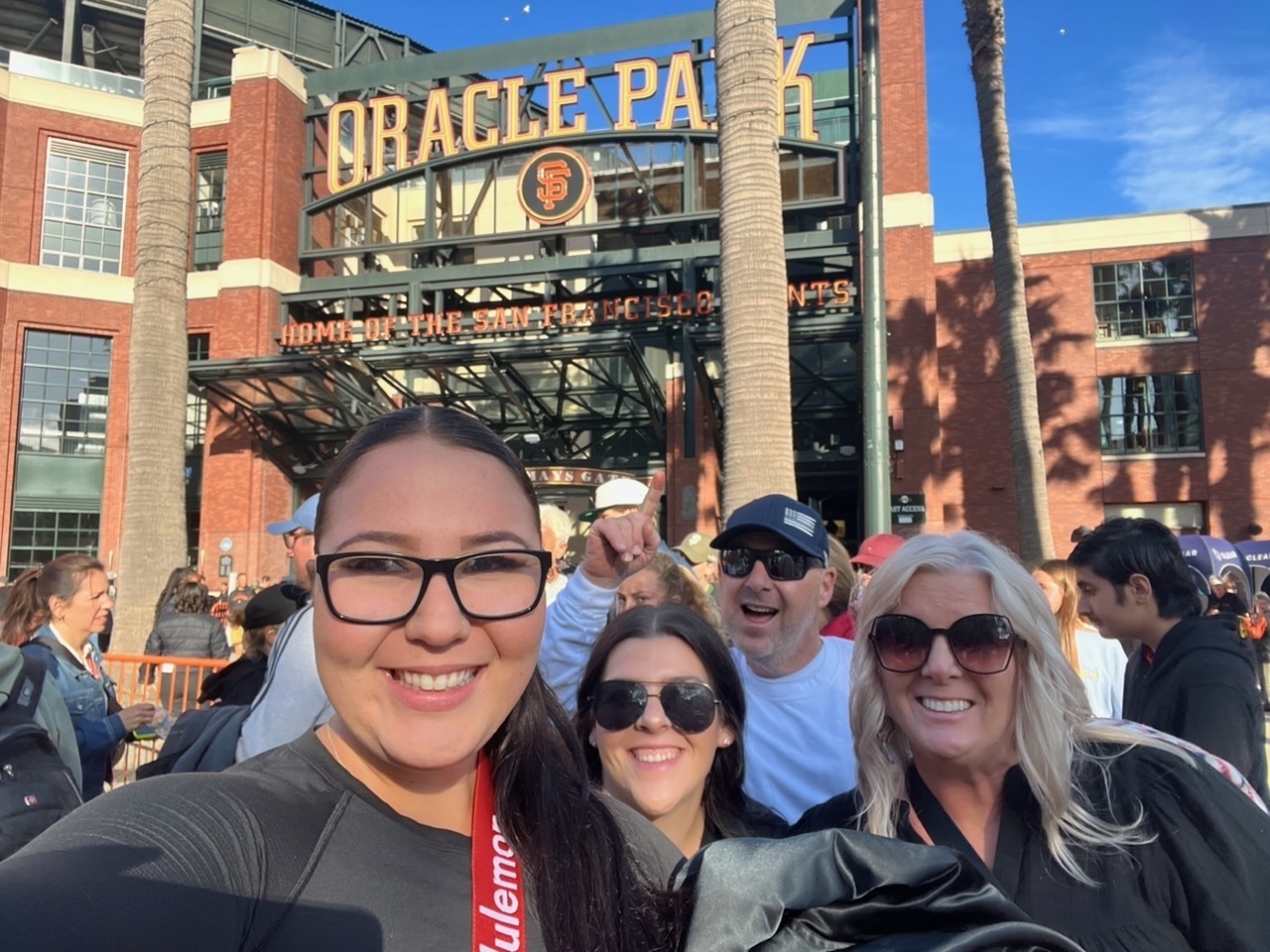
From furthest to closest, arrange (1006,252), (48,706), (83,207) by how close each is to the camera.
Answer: (83,207) → (1006,252) → (48,706)

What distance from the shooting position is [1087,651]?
5.13 meters

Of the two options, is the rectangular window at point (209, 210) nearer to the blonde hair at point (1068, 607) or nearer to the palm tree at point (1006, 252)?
the palm tree at point (1006, 252)

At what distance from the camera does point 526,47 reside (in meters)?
23.0

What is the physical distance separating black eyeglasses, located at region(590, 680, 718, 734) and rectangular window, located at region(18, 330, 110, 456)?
1069 inches

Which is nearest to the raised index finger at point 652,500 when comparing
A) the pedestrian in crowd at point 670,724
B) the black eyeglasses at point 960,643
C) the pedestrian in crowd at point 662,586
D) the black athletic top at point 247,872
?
the pedestrian in crowd at point 670,724

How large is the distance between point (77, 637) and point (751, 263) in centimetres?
581

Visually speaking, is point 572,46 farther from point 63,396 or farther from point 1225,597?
point 1225,597

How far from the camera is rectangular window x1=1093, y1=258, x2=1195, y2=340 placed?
79.5 ft

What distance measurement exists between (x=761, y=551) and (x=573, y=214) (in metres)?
19.7

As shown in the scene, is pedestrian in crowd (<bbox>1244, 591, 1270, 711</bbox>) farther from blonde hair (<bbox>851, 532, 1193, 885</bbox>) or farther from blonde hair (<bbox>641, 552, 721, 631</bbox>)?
blonde hair (<bbox>851, 532, 1193, 885</bbox>)

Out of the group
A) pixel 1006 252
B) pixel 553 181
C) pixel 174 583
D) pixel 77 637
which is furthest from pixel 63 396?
pixel 1006 252

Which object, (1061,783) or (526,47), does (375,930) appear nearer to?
(1061,783)

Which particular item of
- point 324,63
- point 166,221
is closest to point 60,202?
point 324,63

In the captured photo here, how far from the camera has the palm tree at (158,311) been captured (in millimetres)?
10477
